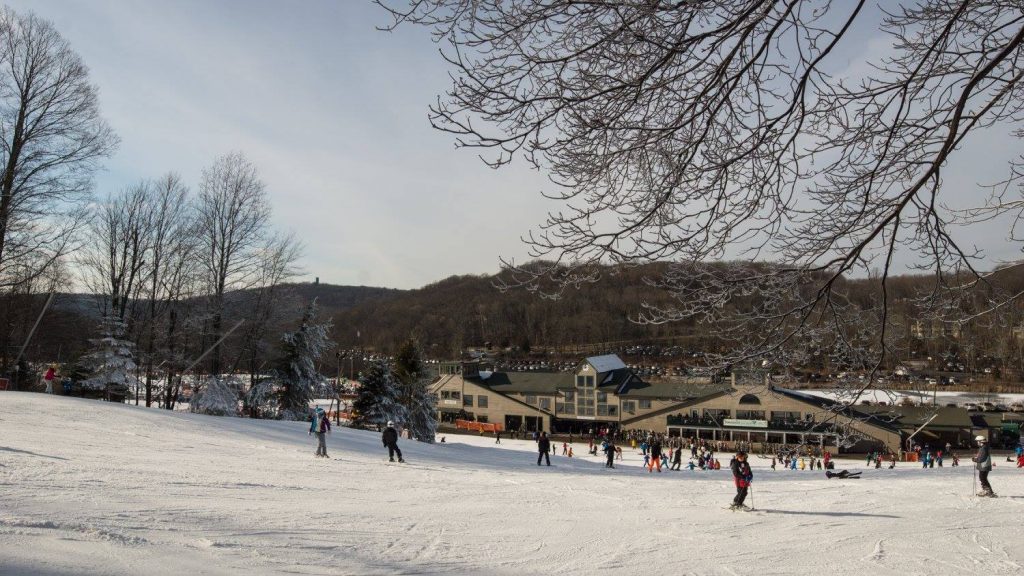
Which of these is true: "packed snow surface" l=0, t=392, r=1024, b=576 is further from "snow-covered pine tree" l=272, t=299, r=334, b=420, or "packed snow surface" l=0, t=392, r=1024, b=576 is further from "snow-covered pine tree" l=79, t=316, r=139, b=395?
"snow-covered pine tree" l=272, t=299, r=334, b=420

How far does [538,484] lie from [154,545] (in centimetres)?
967

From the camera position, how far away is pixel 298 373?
35000 mm

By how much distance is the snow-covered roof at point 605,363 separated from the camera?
6600 centimetres

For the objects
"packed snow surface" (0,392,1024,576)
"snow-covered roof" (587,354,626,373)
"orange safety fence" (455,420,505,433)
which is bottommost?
"orange safety fence" (455,420,505,433)

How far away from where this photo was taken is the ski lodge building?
159 ft

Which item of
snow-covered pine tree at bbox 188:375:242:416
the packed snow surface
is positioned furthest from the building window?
snow-covered pine tree at bbox 188:375:242:416

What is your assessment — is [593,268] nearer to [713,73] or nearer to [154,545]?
[713,73]

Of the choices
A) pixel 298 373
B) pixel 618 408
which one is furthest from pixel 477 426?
pixel 298 373

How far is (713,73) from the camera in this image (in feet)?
16.5

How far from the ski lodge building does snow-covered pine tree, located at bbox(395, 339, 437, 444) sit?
1554 centimetres

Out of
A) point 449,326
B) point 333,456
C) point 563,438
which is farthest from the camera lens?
point 449,326

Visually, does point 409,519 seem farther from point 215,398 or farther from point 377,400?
point 377,400

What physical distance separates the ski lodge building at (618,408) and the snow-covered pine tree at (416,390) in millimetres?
15543

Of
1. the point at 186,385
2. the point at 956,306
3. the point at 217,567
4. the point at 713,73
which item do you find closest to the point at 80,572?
the point at 217,567
